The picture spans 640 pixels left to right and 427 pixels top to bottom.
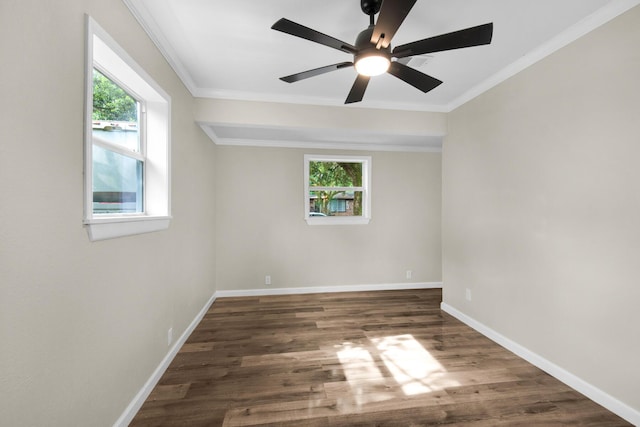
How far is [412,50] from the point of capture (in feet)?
5.08

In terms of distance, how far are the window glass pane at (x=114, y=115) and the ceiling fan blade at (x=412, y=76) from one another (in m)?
1.76

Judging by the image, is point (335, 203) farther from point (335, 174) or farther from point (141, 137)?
point (141, 137)

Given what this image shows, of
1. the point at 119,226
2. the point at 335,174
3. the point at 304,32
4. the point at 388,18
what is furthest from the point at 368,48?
the point at 335,174

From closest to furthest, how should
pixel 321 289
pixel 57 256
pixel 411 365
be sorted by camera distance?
pixel 57 256, pixel 411 365, pixel 321 289

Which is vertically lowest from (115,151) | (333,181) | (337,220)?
(337,220)

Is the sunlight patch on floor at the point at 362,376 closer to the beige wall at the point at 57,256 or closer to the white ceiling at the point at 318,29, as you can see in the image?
the beige wall at the point at 57,256

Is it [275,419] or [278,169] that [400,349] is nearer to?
[275,419]

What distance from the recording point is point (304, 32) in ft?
4.70

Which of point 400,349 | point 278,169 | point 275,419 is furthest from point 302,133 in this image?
point 275,419

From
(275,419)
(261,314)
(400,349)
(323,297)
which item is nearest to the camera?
(275,419)

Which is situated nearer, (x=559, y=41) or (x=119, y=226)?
(x=119, y=226)

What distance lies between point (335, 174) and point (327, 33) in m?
2.55

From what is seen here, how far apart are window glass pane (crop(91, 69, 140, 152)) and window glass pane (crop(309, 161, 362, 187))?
267cm

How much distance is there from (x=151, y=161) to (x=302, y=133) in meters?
2.01
